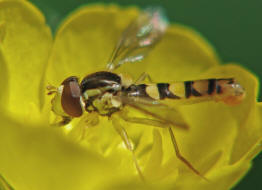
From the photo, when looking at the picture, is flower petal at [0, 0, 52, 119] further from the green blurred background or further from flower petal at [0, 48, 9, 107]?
the green blurred background

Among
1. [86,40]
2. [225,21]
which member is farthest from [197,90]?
[225,21]

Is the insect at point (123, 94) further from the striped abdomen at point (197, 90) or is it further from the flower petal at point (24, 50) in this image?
the flower petal at point (24, 50)

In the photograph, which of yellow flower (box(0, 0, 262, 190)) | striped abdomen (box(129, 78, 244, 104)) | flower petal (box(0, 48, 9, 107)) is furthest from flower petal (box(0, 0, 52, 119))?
striped abdomen (box(129, 78, 244, 104))

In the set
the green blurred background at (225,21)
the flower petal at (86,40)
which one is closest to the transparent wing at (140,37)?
the flower petal at (86,40)

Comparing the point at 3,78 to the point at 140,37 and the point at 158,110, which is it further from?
the point at 140,37

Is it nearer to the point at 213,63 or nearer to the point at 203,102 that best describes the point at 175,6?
the point at 213,63
